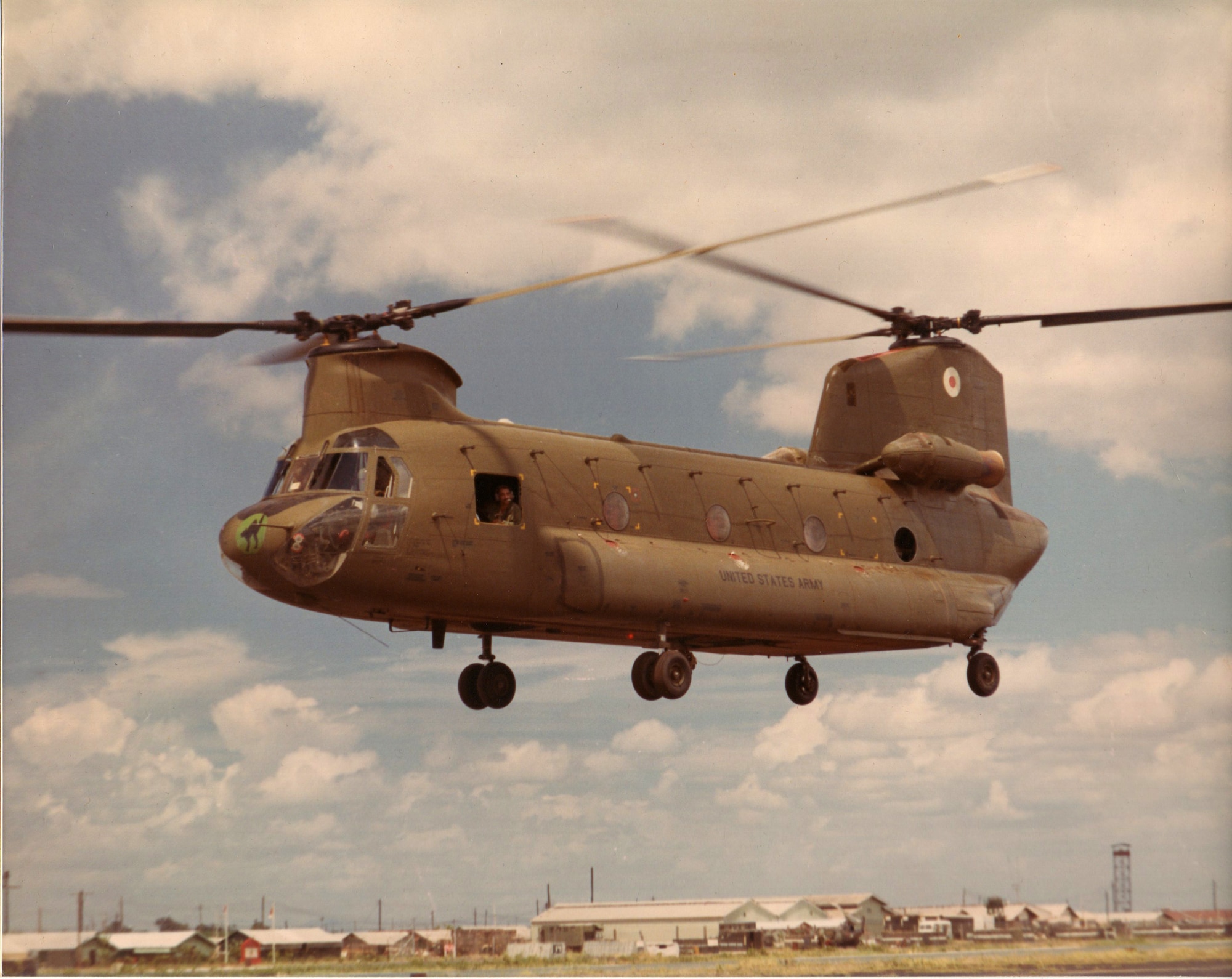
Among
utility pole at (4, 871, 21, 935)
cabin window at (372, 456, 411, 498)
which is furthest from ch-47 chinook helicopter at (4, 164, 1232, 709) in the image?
utility pole at (4, 871, 21, 935)

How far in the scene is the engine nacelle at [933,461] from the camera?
1004 inches

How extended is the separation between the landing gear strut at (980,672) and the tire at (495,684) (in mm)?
8775

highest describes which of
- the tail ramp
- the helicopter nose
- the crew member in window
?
the tail ramp

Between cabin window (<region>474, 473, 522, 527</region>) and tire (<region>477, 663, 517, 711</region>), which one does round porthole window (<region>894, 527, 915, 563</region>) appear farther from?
cabin window (<region>474, 473, 522, 527</region>)

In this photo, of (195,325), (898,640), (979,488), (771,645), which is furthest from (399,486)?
(979,488)

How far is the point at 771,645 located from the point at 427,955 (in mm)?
10775

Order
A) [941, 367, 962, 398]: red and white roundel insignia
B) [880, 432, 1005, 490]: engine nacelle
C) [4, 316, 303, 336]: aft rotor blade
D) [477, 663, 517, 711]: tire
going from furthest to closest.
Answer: [941, 367, 962, 398]: red and white roundel insignia < [880, 432, 1005, 490]: engine nacelle < [477, 663, 517, 711]: tire < [4, 316, 303, 336]: aft rotor blade

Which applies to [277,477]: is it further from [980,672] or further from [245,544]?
[980,672]

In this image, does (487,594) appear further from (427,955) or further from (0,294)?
(427,955)

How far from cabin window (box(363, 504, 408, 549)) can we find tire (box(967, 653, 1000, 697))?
11.9 meters

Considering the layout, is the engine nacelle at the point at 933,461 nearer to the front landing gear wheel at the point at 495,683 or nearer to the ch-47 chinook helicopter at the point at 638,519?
the ch-47 chinook helicopter at the point at 638,519

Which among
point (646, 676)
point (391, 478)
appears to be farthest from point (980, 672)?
point (391, 478)

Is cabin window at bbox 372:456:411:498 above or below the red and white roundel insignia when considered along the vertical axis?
below

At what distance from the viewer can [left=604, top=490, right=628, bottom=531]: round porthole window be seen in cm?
2123
